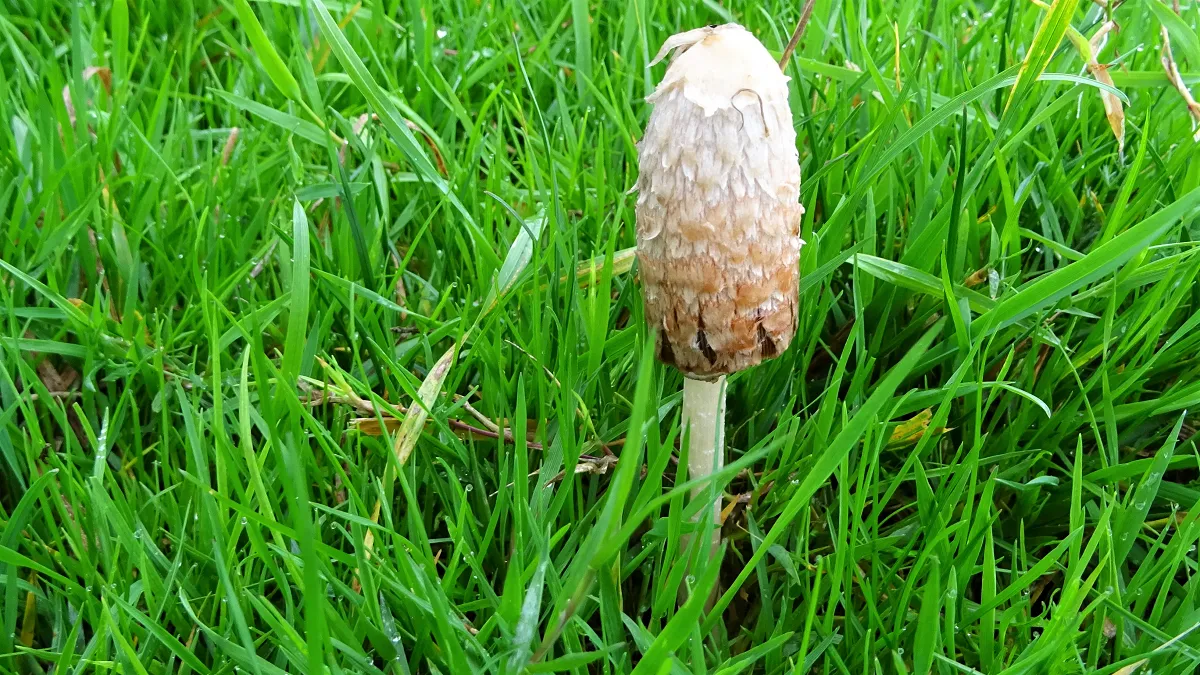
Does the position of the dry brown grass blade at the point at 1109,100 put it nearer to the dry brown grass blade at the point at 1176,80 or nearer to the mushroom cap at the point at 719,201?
the dry brown grass blade at the point at 1176,80

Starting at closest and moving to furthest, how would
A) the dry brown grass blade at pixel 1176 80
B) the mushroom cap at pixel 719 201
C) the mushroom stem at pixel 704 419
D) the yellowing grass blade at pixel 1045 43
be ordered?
the mushroom cap at pixel 719 201 < the mushroom stem at pixel 704 419 < the yellowing grass blade at pixel 1045 43 < the dry brown grass blade at pixel 1176 80

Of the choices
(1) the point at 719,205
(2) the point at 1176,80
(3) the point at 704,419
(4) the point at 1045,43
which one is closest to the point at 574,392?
(3) the point at 704,419

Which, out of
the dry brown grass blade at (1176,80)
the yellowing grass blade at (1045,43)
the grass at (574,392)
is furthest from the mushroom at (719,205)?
the dry brown grass blade at (1176,80)

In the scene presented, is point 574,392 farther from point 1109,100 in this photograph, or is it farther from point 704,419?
point 1109,100

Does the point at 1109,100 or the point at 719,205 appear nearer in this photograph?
the point at 719,205

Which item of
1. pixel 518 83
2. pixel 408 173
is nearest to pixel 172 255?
pixel 408 173

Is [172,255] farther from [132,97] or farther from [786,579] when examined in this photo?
[786,579]

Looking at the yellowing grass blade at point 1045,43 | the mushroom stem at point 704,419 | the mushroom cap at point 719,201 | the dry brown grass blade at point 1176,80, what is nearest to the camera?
the mushroom cap at point 719,201
